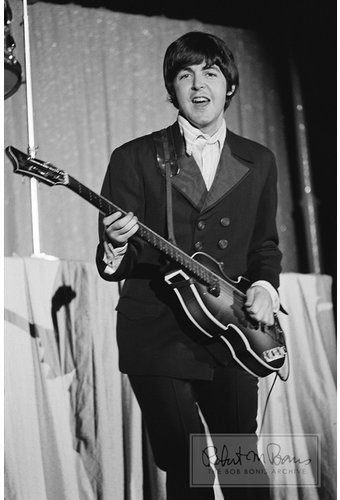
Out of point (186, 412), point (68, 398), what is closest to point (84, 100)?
point (68, 398)

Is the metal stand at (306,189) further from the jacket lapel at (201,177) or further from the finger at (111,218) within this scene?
the finger at (111,218)

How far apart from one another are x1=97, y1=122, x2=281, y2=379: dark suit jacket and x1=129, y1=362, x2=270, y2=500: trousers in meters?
0.04

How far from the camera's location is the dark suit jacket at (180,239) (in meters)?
1.98

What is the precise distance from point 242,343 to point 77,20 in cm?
246

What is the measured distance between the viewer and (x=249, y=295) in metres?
2.04

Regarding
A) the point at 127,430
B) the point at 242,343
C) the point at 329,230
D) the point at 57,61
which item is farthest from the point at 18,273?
the point at 329,230

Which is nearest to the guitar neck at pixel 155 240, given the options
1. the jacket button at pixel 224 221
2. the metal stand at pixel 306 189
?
the jacket button at pixel 224 221

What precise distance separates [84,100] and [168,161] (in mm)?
1992

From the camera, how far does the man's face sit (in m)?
2.10

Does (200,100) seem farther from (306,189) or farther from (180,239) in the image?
(306,189)

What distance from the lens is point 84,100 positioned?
3.95 metres

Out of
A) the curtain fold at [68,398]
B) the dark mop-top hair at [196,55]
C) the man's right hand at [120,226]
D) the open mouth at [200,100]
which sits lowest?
the curtain fold at [68,398]

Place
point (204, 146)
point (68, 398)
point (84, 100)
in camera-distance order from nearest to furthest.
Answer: point (204, 146)
point (68, 398)
point (84, 100)

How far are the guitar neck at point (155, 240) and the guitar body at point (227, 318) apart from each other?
0.08 feet
